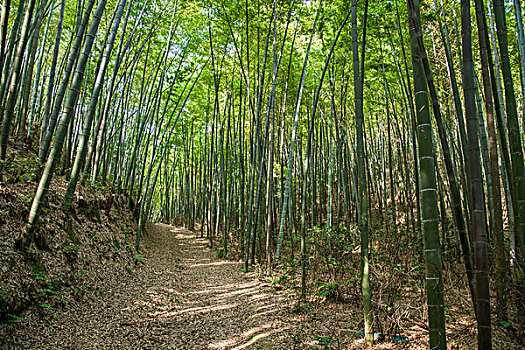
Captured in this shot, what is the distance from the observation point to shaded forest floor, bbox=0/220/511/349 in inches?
85.3

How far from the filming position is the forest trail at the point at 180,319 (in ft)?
7.34

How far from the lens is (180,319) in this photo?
3018 millimetres

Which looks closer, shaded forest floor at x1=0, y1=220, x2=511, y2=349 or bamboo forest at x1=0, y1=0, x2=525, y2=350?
bamboo forest at x1=0, y1=0, x2=525, y2=350

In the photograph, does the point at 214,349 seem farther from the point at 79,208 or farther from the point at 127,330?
the point at 79,208

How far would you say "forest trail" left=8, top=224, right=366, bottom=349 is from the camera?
7.34 ft

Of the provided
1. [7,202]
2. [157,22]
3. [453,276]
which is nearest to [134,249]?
[7,202]

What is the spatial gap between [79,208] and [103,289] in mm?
1537

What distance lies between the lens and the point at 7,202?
105 inches

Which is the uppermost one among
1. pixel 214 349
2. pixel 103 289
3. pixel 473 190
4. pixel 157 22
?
pixel 157 22

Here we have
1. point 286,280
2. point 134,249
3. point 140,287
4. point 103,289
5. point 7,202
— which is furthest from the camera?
point 134,249

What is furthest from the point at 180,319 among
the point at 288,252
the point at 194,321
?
the point at 288,252

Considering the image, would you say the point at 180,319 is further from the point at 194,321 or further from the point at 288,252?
the point at 288,252

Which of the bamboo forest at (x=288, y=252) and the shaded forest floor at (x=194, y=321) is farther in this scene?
the shaded forest floor at (x=194, y=321)

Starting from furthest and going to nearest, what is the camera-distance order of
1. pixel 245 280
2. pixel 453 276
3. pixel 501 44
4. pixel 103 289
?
pixel 245 280 < pixel 453 276 < pixel 103 289 < pixel 501 44
